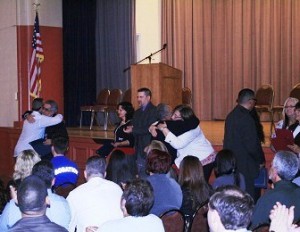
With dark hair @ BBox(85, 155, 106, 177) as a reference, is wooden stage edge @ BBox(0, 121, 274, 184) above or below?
below

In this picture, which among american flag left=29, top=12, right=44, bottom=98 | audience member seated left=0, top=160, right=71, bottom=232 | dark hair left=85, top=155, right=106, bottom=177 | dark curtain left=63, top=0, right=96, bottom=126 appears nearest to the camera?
audience member seated left=0, top=160, right=71, bottom=232

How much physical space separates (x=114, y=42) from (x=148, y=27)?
105 centimetres

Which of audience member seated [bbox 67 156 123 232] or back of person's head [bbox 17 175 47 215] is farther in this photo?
audience member seated [bbox 67 156 123 232]

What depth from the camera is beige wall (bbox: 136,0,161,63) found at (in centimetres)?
1489

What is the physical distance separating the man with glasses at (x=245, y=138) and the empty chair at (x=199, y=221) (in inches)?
78.2

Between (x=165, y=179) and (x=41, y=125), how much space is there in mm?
4042

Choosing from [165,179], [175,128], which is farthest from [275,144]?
[165,179]

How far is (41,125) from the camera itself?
8.47 meters

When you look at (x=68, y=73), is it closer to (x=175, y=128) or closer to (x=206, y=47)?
(x=206, y=47)

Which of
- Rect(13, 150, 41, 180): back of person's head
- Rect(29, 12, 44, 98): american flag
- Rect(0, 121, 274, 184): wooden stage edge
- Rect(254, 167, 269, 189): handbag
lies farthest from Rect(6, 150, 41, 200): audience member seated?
Rect(29, 12, 44, 98): american flag

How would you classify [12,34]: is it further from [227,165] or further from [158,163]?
[158,163]

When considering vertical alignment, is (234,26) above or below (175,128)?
above

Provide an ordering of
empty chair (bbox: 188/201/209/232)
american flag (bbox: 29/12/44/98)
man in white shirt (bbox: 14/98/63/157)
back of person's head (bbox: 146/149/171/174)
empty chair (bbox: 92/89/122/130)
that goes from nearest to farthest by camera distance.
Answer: empty chair (bbox: 188/201/209/232) < back of person's head (bbox: 146/149/171/174) < man in white shirt (bbox: 14/98/63/157) < american flag (bbox: 29/12/44/98) < empty chair (bbox: 92/89/122/130)

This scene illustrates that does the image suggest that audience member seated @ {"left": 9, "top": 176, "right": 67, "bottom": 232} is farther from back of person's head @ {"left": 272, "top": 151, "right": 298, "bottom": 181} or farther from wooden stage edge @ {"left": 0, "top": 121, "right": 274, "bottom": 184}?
wooden stage edge @ {"left": 0, "top": 121, "right": 274, "bottom": 184}
